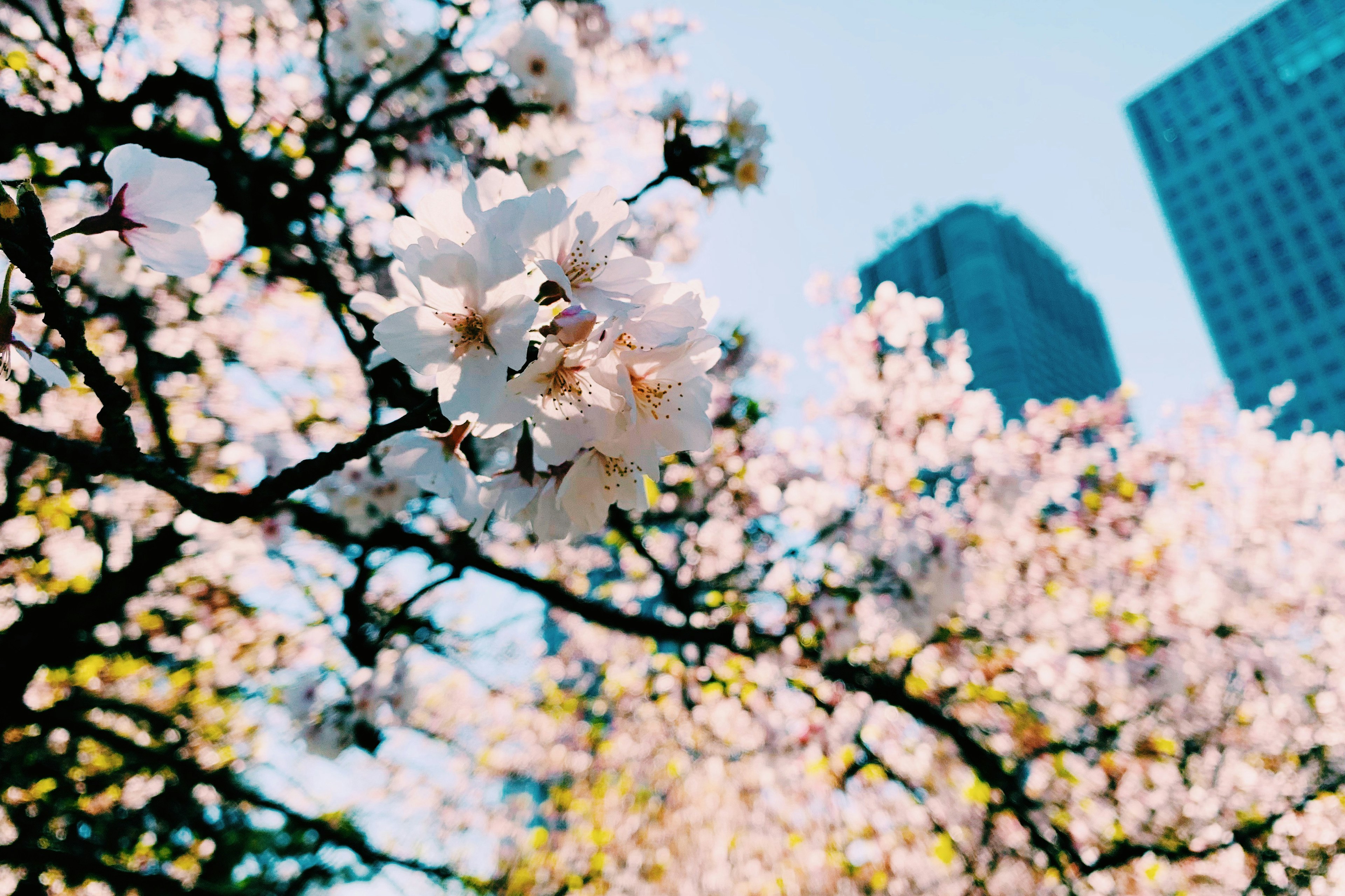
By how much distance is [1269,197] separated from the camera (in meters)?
66.6

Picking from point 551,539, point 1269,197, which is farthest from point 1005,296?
point 551,539

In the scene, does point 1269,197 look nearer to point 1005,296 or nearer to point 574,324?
point 1005,296

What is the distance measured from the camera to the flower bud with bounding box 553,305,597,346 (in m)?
0.82

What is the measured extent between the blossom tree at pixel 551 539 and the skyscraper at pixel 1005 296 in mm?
43700

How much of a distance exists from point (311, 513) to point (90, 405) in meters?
2.82

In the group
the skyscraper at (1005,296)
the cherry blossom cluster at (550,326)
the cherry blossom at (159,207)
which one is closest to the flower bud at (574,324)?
the cherry blossom cluster at (550,326)

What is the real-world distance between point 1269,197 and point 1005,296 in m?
34.3

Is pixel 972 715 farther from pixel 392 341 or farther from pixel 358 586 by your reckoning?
pixel 392 341

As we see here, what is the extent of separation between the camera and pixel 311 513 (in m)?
3.31

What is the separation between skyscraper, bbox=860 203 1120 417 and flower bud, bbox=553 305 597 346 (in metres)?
49.8

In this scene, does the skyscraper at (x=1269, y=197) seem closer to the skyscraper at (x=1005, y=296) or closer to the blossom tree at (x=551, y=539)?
the skyscraper at (x=1005, y=296)

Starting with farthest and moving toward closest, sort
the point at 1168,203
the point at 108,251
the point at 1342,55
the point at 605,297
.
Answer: the point at 1168,203 → the point at 1342,55 → the point at 108,251 → the point at 605,297

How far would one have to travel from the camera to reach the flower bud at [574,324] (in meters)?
0.82

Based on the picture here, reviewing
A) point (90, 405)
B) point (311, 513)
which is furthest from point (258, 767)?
point (90, 405)
